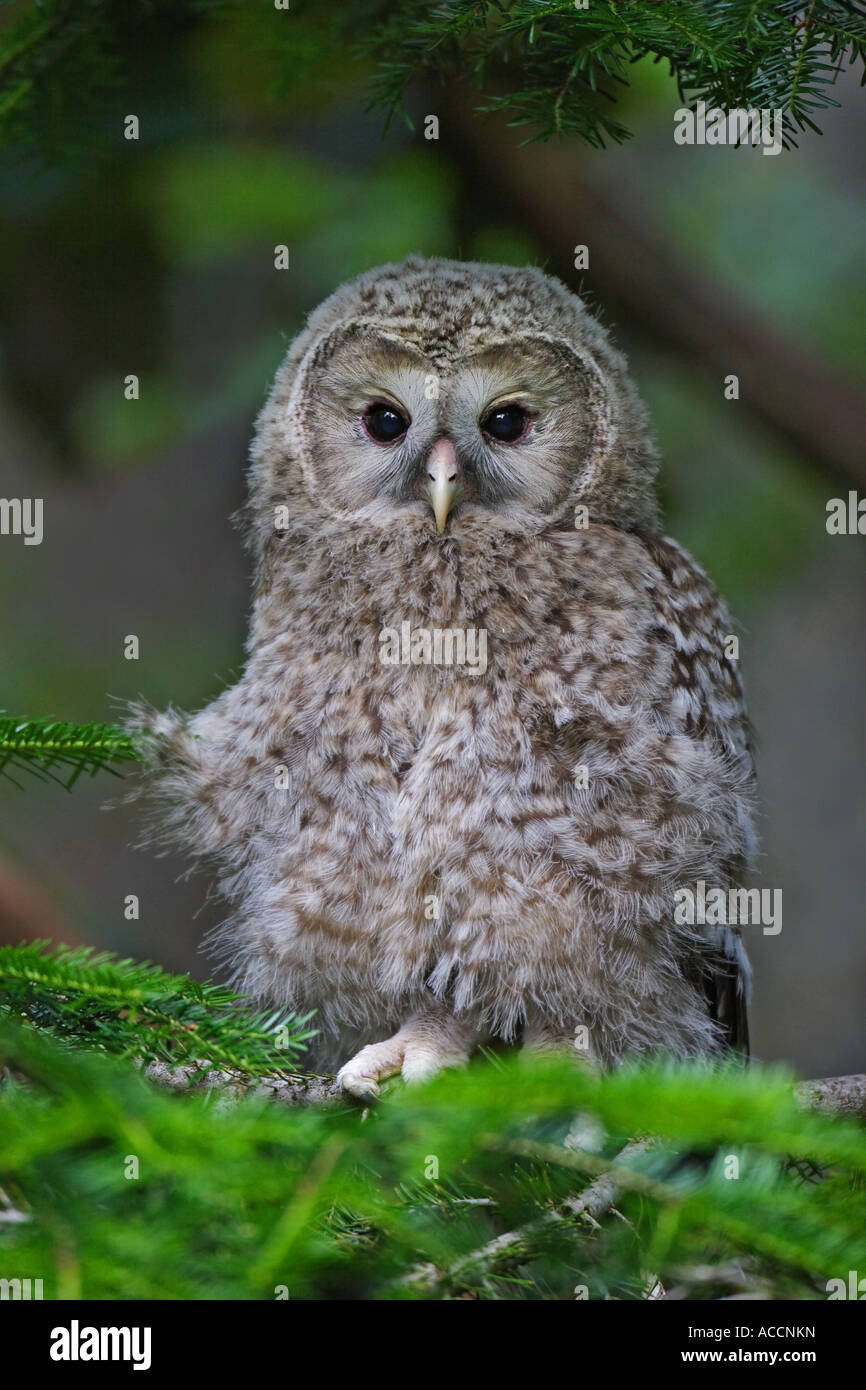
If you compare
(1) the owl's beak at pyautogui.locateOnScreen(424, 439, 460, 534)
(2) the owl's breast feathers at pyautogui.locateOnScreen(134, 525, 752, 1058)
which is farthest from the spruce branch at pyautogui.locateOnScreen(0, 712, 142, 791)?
(1) the owl's beak at pyautogui.locateOnScreen(424, 439, 460, 534)

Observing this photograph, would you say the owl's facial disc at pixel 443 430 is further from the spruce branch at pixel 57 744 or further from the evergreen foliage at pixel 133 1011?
the evergreen foliage at pixel 133 1011

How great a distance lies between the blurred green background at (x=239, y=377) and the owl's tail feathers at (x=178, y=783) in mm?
319

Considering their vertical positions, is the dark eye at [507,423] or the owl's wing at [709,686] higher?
the dark eye at [507,423]

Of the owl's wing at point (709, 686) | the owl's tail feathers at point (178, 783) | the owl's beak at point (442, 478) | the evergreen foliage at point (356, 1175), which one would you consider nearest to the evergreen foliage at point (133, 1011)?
the evergreen foliage at point (356, 1175)

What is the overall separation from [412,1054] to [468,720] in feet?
1.95

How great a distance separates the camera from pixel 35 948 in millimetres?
1439

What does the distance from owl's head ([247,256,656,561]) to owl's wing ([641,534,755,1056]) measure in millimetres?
147

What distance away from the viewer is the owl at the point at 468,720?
7.25 ft

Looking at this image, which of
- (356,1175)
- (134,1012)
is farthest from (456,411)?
(356,1175)

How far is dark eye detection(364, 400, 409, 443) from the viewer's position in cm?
234

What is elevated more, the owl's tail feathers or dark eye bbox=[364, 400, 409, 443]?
dark eye bbox=[364, 400, 409, 443]

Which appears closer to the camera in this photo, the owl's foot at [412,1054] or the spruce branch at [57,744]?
the spruce branch at [57,744]

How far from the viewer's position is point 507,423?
2.34m

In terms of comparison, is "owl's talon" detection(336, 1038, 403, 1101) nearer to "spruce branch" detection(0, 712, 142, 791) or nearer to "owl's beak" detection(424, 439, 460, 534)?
"spruce branch" detection(0, 712, 142, 791)
